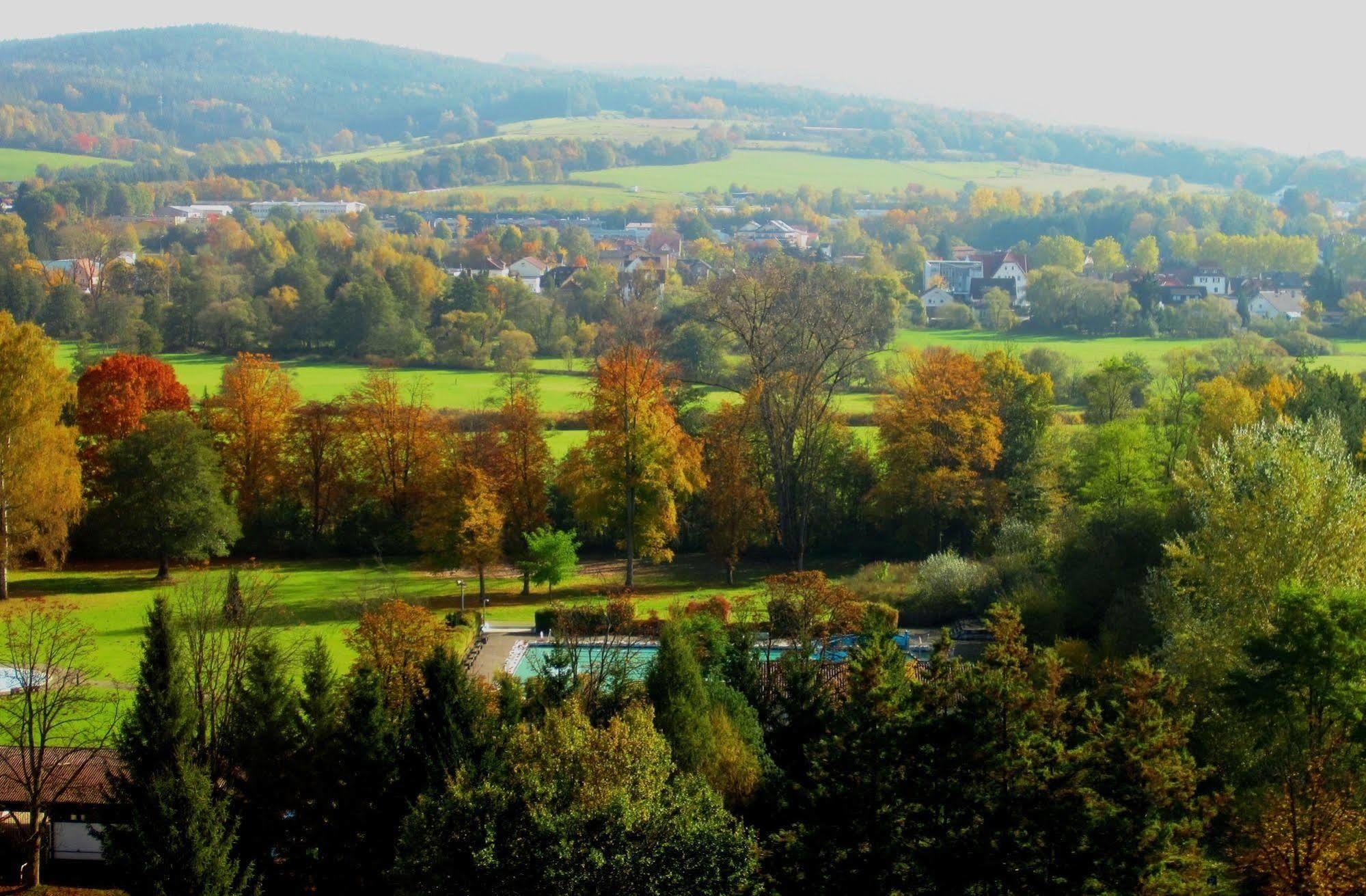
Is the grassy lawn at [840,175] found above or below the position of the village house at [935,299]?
above

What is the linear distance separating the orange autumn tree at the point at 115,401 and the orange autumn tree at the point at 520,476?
8.76 metres

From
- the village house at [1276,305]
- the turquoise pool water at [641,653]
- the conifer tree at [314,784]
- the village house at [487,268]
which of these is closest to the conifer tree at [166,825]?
the conifer tree at [314,784]

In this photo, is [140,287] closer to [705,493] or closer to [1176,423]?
[705,493]

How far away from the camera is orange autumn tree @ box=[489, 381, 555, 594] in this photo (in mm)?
34156

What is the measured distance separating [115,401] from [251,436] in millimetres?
3629

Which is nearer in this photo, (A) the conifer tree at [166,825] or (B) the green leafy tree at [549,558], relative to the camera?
(A) the conifer tree at [166,825]

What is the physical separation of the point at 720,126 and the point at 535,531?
15414 centimetres

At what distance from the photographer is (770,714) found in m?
20.8

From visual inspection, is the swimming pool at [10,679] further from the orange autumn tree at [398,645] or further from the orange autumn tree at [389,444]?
the orange autumn tree at [389,444]

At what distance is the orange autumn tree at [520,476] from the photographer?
3416 centimetres

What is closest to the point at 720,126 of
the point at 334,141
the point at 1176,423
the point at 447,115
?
the point at 447,115

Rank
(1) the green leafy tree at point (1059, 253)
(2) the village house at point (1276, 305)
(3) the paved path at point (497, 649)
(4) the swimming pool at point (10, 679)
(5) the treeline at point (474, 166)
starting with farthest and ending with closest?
(5) the treeline at point (474, 166) → (1) the green leafy tree at point (1059, 253) → (2) the village house at point (1276, 305) → (3) the paved path at point (497, 649) → (4) the swimming pool at point (10, 679)

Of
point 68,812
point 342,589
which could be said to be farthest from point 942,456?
point 68,812

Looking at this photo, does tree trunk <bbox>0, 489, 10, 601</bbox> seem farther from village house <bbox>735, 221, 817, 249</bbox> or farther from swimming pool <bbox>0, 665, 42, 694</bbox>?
village house <bbox>735, 221, 817, 249</bbox>
